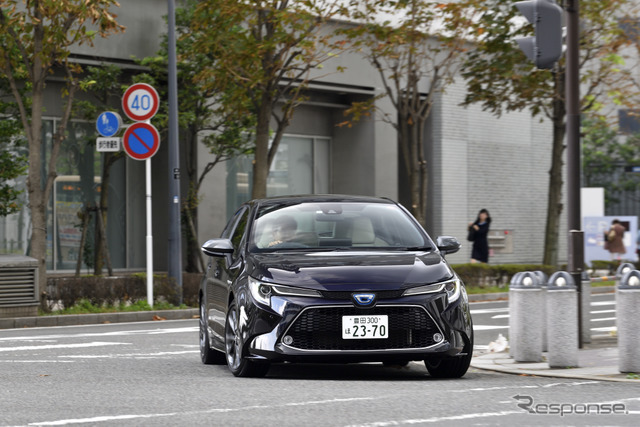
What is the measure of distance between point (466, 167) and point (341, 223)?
25777 mm

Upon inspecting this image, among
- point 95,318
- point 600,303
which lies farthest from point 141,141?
point 600,303

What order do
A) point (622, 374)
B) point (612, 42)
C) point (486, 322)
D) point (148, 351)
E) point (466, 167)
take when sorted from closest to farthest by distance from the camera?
1. point (622, 374)
2. point (148, 351)
3. point (486, 322)
4. point (612, 42)
5. point (466, 167)

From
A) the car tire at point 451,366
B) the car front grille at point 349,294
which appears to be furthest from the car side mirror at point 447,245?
the car front grille at point 349,294

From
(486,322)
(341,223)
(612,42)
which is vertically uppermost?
(612,42)

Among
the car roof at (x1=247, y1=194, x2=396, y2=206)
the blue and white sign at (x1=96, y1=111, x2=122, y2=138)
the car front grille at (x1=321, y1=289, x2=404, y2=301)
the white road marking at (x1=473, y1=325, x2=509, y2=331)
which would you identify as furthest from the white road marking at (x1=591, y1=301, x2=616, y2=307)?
the car front grille at (x1=321, y1=289, x2=404, y2=301)

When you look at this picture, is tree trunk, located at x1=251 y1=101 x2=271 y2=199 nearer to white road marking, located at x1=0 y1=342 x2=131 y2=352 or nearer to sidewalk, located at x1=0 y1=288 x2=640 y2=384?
white road marking, located at x1=0 y1=342 x2=131 y2=352

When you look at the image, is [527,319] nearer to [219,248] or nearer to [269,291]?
[269,291]

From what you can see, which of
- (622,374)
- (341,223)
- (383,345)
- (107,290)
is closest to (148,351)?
(341,223)

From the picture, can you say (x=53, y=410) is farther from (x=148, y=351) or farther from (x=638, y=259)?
(x=638, y=259)

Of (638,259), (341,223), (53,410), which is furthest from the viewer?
(638,259)

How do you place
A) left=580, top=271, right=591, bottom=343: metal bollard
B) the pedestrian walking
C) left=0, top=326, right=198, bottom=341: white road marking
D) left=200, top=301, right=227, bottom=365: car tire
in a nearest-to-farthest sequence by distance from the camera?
left=200, top=301, right=227, bottom=365: car tire → left=580, top=271, right=591, bottom=343: metal bollard → left=0, top=326, right=198, bottom=341: white road marking → the pedestrian walking

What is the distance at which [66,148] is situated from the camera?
28094 mm

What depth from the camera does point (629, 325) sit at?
31.1 ft

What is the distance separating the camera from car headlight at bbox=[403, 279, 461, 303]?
29.2ft
